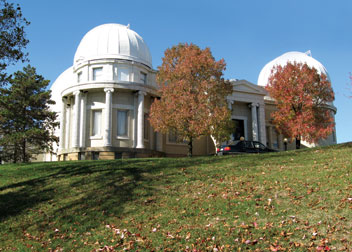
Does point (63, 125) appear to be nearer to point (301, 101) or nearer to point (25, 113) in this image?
point (25, 113)

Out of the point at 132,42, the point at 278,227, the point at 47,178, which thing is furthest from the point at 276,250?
the point at 132,42

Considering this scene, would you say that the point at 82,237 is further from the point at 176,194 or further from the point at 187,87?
the point at 187,87

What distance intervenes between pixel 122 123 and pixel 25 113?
8.93 m

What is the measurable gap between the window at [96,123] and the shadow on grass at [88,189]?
1293 cm

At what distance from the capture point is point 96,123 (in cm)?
3083

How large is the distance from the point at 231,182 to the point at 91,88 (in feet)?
67.2

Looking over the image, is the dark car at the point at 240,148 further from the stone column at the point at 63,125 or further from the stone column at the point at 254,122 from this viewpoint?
the stone column at the point at 63,125

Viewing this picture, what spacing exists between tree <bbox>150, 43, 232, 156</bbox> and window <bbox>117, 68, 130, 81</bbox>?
646cm

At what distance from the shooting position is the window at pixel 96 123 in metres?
30.6

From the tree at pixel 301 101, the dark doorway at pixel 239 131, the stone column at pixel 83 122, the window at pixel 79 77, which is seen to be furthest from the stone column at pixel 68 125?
the tree at pixel 301 101

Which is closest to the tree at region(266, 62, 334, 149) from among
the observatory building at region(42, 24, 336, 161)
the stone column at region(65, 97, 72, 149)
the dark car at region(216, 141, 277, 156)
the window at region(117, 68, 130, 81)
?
the dark car at region(216, 141, 277, 156)

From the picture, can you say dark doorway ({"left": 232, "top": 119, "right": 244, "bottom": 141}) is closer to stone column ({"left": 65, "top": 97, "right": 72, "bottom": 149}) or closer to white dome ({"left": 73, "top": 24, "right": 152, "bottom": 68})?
white dome ({"left": 73, "top": 24, "right": 152, "bottom": 68})

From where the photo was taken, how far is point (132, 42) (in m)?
33.0

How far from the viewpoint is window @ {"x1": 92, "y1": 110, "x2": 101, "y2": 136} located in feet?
100
